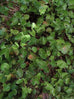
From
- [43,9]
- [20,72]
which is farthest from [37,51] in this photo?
[43,9]

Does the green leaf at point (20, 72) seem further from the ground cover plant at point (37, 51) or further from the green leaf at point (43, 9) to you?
the green leaf at point (43, 9)

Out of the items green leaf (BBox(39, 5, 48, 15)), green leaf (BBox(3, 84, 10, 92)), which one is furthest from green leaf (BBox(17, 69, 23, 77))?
green leaf (BBox(39, 5, 48, 15))

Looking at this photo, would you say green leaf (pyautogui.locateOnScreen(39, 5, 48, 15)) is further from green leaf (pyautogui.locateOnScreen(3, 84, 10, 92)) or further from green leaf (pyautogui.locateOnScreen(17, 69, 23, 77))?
green leaf (pyautogui.locateOnScreen(3, 84, 10, 92))

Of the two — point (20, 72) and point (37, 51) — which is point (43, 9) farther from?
point (20, 72)

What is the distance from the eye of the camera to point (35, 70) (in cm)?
201

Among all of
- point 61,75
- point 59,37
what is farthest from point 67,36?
point 61,75

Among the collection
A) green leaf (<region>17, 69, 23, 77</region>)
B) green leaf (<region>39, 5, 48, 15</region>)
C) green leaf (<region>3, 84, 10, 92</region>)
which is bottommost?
green leaf (<region>3, 84, 10, 92</region>)

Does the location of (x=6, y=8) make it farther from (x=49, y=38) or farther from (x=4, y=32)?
(x=49, y=38)

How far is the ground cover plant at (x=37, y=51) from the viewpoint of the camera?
6.33 ft

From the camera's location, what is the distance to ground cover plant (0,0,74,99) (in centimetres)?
193

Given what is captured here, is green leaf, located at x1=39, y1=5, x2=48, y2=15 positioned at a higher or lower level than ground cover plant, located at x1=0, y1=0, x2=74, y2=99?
higher

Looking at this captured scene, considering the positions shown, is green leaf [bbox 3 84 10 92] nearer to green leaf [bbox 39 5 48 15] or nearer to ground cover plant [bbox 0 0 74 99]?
ground cover plant [bbox 0 0 74 99]

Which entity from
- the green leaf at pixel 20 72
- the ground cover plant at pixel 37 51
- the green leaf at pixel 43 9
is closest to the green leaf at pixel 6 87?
the ground cover plant at pixel 37 51

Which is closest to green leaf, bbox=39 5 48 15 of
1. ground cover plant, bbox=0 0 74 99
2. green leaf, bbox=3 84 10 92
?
ground cover plant, bbox=0 0 74 99
